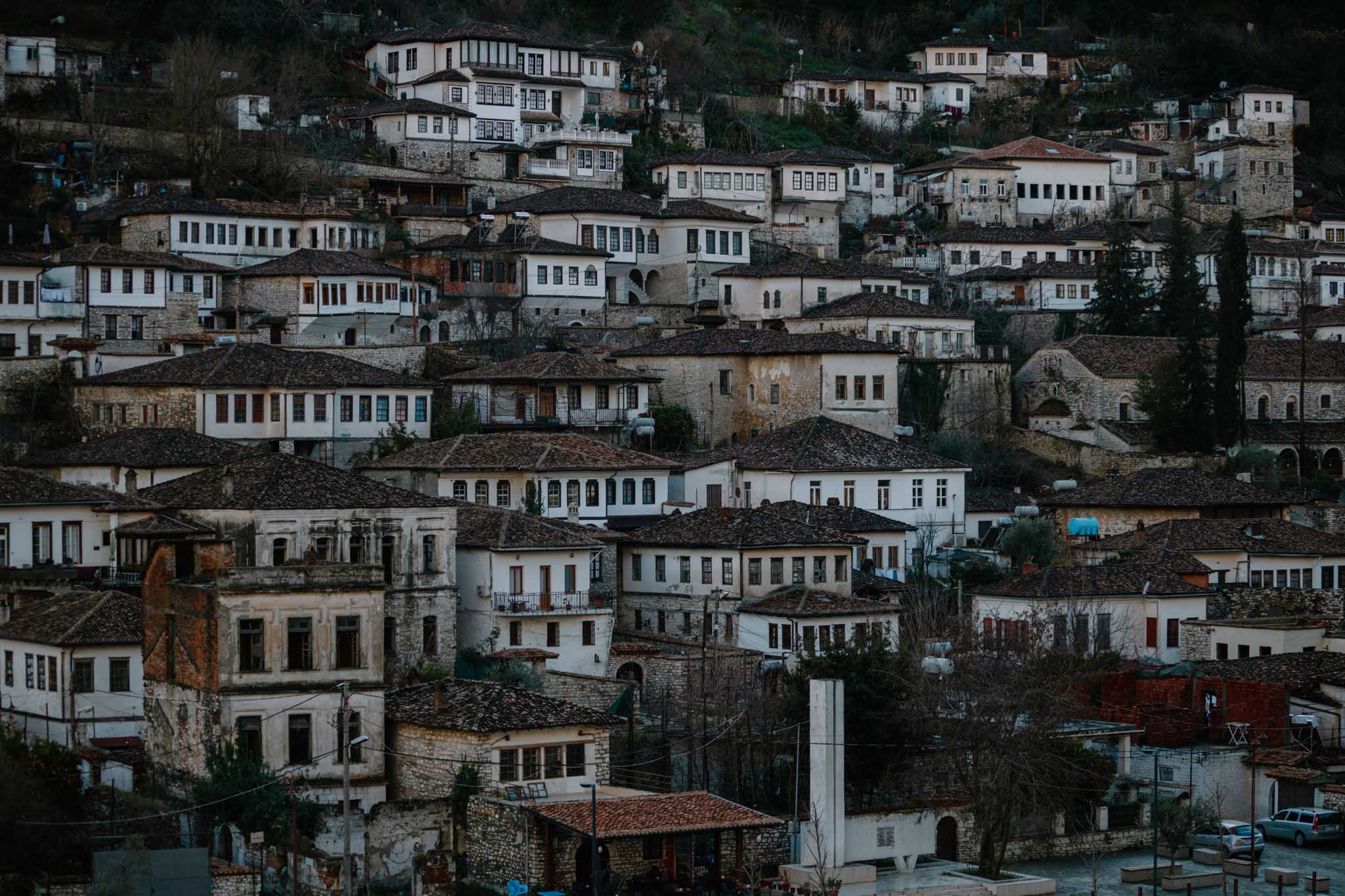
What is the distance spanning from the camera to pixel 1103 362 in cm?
7688

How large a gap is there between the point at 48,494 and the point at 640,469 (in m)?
15.3

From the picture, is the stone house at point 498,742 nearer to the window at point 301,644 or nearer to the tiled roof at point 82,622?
the window at point 301,644

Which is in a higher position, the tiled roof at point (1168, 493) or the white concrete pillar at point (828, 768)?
the tiled roof at point (1168, 493)

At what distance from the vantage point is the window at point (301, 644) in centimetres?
4350

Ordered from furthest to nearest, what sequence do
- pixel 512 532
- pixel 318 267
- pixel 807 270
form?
pixel 807 270
pixel 318 267
pixel 512 532

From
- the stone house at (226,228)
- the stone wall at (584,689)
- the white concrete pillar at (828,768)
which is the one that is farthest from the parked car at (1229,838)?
the stone house at (226,228)

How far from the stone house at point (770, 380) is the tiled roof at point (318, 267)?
7.34 meters

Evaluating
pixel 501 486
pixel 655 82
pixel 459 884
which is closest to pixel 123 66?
pixel 655 82

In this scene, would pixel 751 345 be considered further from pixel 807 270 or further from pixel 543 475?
pixel 543 475

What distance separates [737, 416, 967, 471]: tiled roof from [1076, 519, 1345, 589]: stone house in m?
5.19

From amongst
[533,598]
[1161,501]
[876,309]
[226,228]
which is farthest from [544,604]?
[876,309]

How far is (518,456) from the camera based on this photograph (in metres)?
60.3

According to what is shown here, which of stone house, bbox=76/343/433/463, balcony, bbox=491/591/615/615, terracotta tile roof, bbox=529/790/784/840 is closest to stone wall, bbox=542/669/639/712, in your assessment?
balcony, bbox=491/591/615/615

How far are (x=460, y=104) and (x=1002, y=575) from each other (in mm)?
31383
